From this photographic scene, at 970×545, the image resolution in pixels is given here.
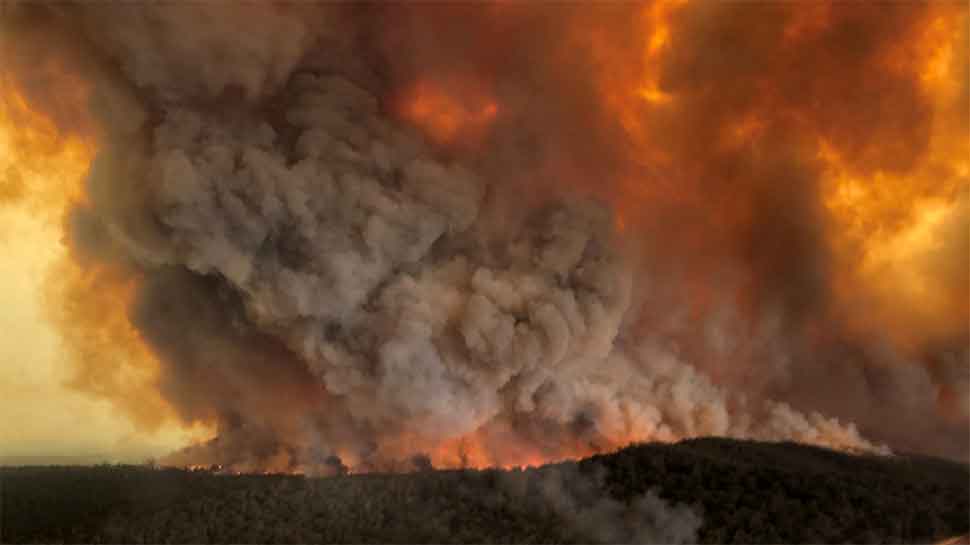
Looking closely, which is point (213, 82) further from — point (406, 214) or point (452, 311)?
point (452, 311)

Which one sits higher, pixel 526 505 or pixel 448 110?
pixel 448 110

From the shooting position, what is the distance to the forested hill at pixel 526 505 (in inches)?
794

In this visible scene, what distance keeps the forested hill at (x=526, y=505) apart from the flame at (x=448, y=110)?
32.6 ft

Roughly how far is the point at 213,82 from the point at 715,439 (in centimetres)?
→ 1481

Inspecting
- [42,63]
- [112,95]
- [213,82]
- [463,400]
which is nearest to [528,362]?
[463,400]

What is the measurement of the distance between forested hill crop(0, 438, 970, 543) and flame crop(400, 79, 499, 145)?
391 inches

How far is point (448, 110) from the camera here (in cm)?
2795

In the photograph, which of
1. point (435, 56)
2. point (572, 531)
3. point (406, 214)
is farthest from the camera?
point (435, 56)

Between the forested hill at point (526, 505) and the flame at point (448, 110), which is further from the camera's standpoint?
the flame at point (448, 110)

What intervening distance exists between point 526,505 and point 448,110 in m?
11.8

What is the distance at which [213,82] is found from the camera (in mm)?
24344

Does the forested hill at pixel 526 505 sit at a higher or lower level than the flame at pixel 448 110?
lower

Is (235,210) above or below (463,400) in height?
above

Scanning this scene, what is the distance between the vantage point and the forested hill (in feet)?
66.2
